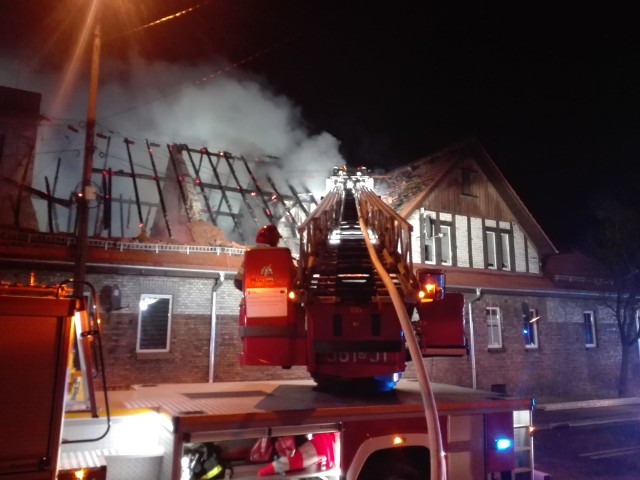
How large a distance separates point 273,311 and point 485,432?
94.0 inches

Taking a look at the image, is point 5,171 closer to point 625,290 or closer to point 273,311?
point 273,311

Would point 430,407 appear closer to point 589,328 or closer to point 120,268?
point 120,268

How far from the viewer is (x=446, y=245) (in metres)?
16.1

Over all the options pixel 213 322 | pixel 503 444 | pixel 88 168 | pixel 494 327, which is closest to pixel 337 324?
pixel 503 444

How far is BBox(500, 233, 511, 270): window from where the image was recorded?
17.1 meters

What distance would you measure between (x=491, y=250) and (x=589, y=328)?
4309 mm

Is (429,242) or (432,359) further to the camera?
(429,242)

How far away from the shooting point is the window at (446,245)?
1592 cm

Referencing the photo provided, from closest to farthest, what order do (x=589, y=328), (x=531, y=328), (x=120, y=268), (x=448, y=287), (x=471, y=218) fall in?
(x=120, y=268) < (x=448, y=287) < (x=531, y=328) < (x=471, y=218) < (x=589, y=328)

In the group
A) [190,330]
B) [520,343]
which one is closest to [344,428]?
[190,330]

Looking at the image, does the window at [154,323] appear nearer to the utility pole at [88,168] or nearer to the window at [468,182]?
the utility pole at [88,168]

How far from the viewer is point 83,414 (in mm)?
3670

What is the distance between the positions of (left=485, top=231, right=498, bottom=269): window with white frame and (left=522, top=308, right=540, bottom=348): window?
6.57 ft

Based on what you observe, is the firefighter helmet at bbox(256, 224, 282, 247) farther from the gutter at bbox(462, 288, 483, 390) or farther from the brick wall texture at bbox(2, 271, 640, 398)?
the gutter at bbox(462, 288, 483, 390)
